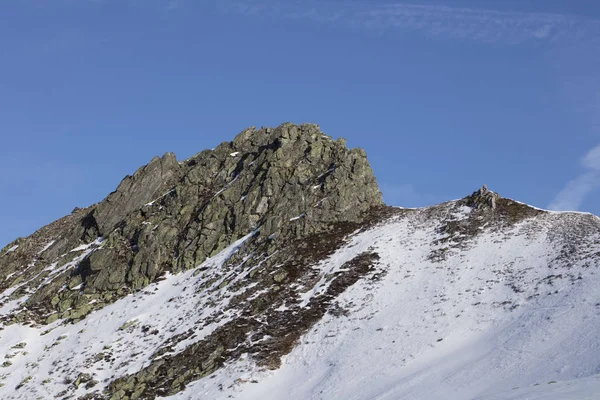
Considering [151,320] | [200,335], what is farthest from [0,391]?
[200,335]

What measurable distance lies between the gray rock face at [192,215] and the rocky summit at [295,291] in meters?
0.19

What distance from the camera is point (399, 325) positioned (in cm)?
3609

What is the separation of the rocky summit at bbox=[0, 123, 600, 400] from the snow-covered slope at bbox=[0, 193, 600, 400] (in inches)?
5.5

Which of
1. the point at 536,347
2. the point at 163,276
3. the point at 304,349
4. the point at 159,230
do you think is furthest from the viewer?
the point at 159,230

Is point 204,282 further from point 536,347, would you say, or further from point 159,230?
point 536,347

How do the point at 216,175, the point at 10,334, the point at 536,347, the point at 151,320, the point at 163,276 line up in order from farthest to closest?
the point at 216,175 < the point at 163,276 < the point at 10,334 < the point at 151,320 < the point at 536,347

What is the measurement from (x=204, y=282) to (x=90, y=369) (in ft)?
37.8

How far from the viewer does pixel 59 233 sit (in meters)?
68.9

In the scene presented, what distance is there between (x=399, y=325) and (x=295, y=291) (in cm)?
953

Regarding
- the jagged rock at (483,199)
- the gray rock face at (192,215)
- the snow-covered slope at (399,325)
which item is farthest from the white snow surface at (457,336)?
the gray rock face at (192,215)

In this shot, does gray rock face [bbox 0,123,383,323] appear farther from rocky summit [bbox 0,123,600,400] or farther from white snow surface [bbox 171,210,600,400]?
white snow surface [bbox 171,210,600,400]

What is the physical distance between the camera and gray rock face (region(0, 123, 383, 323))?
52.7 meters

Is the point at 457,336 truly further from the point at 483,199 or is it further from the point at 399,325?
the point at 483,199

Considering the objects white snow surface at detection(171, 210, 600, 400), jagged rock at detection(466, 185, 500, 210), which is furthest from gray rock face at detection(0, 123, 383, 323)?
white snow surface at detection(171, 210, 600, 400)
